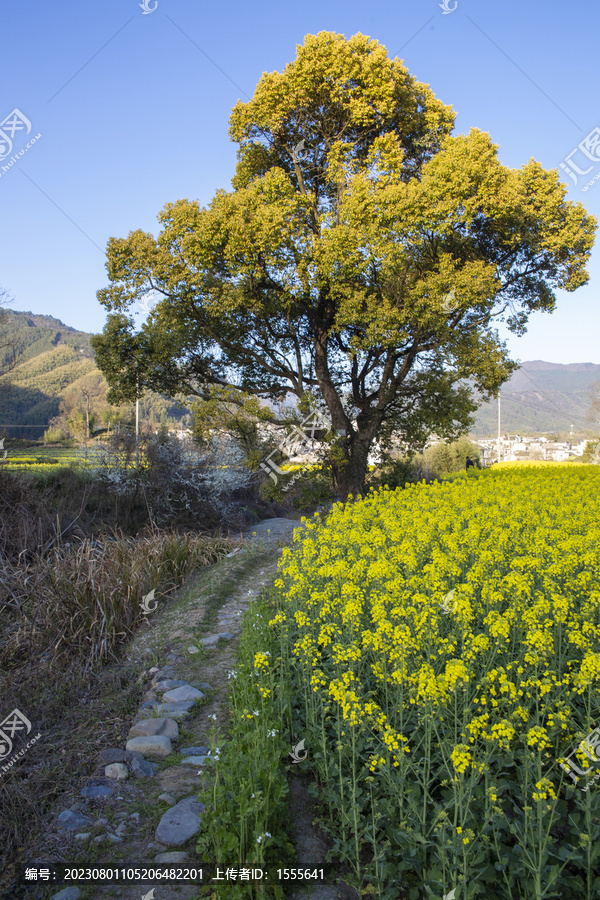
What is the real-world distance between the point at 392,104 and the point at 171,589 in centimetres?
1287

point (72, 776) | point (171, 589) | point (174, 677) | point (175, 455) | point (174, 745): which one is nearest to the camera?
point (72, 776)

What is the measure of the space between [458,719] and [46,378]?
73.3m

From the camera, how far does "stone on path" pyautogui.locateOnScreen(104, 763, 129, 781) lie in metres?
3.67

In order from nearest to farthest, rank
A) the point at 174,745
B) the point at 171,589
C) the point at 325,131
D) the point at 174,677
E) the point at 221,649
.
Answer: the point at 174,745
the point at 174,677
the point at 221,649
the point at 171,589
the point at 325,131

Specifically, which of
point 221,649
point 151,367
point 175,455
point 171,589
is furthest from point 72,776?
point 151,367

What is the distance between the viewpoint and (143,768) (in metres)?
3.73

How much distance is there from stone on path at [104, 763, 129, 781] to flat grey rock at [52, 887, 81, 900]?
929 mm

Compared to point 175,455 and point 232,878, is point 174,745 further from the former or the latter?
point 175,455

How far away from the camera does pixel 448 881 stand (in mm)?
2531
